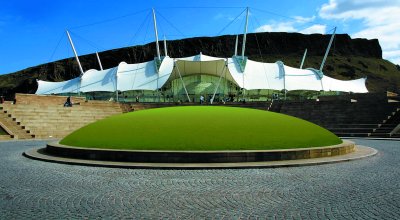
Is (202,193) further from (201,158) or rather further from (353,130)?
(353,130)

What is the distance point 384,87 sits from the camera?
112125mm

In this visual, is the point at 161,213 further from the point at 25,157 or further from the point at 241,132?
the point at 25,157

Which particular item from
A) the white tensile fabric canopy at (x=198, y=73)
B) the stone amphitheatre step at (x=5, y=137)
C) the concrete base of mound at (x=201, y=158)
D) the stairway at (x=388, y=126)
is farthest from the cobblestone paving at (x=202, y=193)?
the white tensile fabric canopy at (x=198, y=73)

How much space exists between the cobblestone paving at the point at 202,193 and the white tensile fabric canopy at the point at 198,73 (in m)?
43.7

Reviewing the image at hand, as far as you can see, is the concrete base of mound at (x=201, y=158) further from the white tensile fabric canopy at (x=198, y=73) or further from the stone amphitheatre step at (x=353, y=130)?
the white tensile fabric canopy at (x=198, y=73)

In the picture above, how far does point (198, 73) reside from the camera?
58.5m

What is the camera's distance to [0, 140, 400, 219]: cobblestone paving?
622cm

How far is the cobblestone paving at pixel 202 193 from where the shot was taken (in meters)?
6.22

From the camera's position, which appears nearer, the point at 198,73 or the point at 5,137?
the point at 5,137

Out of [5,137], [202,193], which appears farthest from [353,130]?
[5,137]

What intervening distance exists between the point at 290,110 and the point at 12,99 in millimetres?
24252

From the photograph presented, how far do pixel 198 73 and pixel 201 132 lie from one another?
4597 cm

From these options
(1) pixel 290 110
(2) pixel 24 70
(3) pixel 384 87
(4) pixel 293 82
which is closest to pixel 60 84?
(4) pixel 293 82

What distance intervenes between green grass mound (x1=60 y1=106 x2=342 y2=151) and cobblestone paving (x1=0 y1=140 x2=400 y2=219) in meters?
1.81
